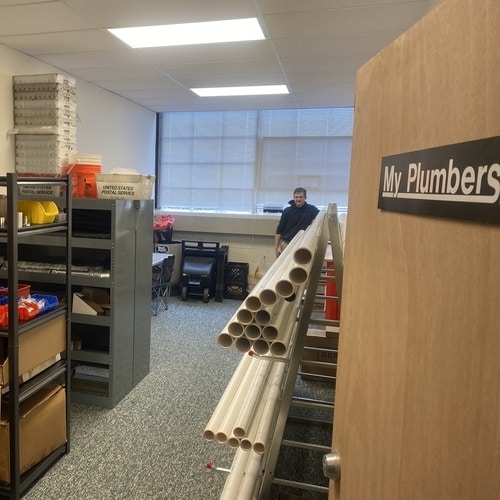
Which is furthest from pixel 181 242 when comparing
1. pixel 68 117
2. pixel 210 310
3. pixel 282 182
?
pixel 68 117

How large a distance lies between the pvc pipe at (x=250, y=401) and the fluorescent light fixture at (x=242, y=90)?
145 inches

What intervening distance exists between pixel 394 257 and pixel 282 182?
18.4 ft

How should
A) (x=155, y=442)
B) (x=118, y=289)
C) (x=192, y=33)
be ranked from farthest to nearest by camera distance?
(x=192, y=33), (x=118, y=289), (x=155, y=442)

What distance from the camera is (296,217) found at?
17.9ft

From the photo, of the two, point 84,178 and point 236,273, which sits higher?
point 84,178

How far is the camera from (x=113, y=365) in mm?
2906

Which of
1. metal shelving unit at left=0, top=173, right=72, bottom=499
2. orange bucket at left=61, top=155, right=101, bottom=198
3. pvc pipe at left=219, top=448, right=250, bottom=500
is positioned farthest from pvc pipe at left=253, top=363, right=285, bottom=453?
orange bucket at left=61, top=155, right=101, bottom=198

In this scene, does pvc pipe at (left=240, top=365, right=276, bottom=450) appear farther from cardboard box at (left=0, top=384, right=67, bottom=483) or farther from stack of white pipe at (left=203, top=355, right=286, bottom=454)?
cardboard box at (left=0, top=384, right=67, bottom=483)

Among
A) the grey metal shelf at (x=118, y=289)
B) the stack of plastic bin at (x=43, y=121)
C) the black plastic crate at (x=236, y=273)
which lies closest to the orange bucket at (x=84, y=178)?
the grey metal shelf at (x=118, y=289)

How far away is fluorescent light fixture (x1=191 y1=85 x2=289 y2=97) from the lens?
470 cm

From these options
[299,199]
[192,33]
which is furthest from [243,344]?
[299,199]

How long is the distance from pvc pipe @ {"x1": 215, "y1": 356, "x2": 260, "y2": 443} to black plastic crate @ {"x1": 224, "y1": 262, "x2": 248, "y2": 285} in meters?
4.11

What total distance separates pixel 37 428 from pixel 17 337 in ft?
1.99

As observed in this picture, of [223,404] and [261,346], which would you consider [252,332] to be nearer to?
[261,346]
